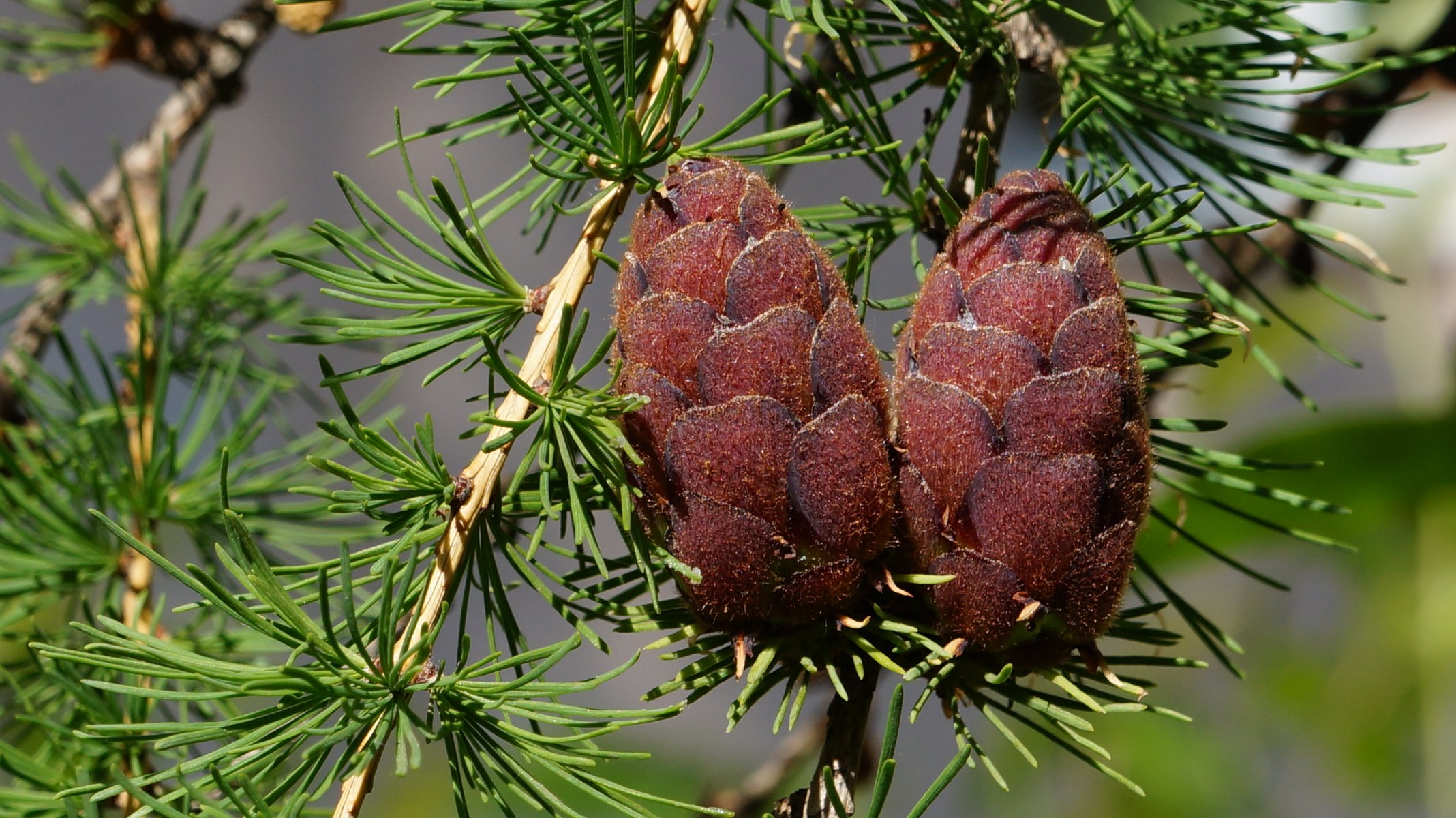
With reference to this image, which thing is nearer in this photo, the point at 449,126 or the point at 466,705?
the point at 466,705

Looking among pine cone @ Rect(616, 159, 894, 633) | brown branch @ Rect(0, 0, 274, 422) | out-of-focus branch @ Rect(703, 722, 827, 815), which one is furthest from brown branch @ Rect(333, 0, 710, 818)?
brown branch @ Rect(0, 0, 274, 422)

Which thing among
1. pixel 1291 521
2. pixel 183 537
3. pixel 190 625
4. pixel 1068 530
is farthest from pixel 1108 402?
pixel 1291 521

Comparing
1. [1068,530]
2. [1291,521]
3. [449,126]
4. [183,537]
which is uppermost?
[449,126]

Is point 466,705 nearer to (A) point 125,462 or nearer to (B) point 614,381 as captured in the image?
(B) point 614,381

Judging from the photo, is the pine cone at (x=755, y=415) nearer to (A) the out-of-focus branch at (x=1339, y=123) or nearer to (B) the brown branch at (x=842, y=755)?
(B) the brown branch at (x=842, y=755)

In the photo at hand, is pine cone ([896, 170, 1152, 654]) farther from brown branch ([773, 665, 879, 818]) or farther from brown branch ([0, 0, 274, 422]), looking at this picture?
brown branch ([0, 0, 274, 422])

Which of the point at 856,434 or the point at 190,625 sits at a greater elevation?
the point at 856,434
